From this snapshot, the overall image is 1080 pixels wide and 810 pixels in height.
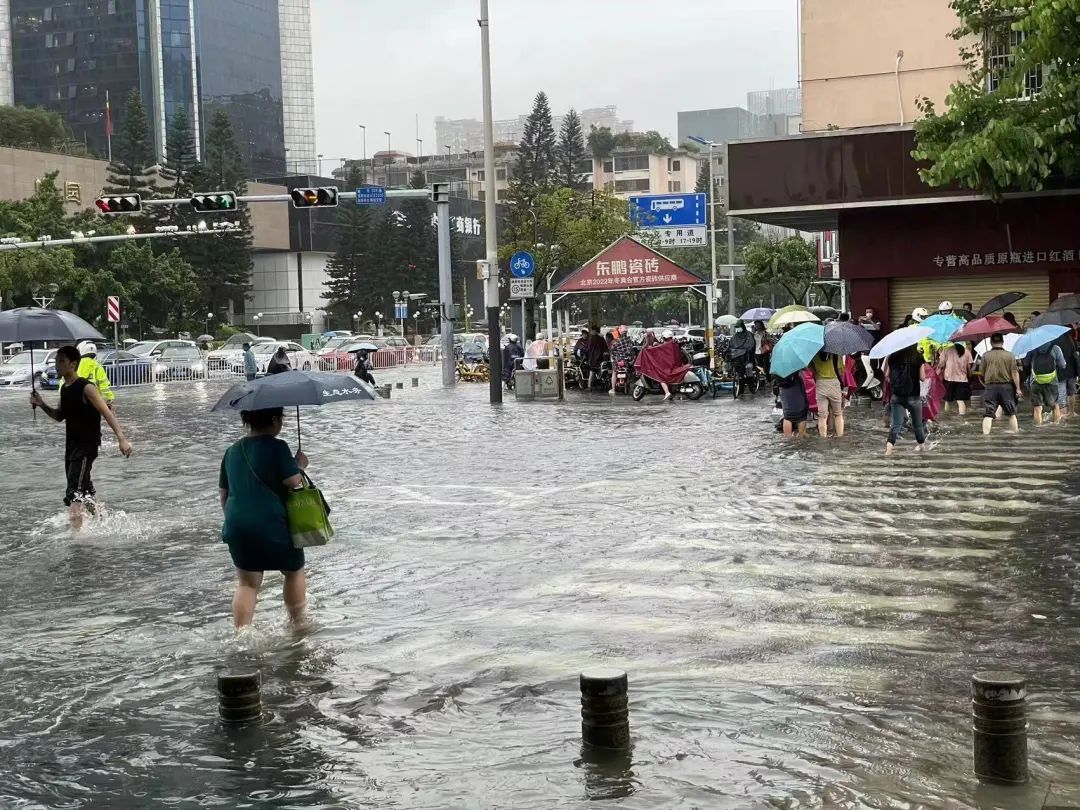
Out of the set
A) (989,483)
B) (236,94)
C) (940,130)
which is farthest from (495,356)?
(236,94)

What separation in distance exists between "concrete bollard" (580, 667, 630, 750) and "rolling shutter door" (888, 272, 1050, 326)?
23818mm

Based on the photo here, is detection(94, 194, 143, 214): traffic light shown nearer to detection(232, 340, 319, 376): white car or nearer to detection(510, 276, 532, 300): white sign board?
detection(510, 276, 532, 300): white sign board

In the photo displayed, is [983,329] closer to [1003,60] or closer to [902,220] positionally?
[902,220]

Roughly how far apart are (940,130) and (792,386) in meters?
8.28

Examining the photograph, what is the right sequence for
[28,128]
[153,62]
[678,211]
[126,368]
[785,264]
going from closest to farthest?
[126,368], [678,211], [785,264], [28,128], [153,62]

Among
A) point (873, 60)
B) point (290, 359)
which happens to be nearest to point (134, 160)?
point (290, 359)

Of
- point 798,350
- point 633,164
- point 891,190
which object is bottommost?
point 798,350

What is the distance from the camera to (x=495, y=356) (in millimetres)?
31203

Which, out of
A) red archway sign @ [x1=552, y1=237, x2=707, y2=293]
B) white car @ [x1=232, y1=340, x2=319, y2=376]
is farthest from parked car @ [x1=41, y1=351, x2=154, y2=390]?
red archway sign @ [x1=552, y1=237, x2=707, y2=293]

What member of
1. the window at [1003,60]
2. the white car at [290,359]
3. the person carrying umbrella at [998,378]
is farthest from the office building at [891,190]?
the white car at [290,359]

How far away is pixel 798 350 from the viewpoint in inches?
746

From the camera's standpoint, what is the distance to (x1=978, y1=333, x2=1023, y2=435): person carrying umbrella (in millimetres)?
18906

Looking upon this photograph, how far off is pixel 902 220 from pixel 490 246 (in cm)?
958

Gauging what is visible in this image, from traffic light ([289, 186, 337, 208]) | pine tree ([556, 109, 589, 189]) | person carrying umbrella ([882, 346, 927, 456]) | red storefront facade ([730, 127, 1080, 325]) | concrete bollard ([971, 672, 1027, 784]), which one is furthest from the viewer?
pine tree ([556, 109, 589, 189])
